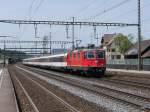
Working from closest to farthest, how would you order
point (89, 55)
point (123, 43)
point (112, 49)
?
point (89, 55) < point (123, 43) < point (112, 49)

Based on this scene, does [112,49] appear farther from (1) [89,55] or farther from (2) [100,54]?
(1) [89,55]

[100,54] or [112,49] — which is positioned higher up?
[112,49]

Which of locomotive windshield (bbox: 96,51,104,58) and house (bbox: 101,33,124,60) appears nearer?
locomotive windshield (bbox: 96,51,104,58)

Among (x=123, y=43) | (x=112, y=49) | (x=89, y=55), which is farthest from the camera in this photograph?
(x=112, y=49)

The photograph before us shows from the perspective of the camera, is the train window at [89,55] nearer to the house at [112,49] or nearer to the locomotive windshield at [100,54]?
the locomotive windshield at [100,54]

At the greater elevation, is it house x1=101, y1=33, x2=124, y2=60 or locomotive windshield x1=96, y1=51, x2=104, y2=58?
house x1=101, y1=33, x2=124, y2=60

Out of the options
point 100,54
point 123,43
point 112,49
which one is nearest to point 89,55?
point 100,54

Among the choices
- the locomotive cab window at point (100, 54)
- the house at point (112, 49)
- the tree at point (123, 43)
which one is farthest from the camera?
the house at point (112, 49)

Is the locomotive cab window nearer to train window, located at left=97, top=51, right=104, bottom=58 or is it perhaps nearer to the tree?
train window, located at left=97, top=51, right=104, bottom=58

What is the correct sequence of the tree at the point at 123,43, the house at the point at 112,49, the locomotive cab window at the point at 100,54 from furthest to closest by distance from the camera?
1. the house at the point at 112,49
2. the tree at the point at 123,43
3. the locomotive cab window at the point at 100,54

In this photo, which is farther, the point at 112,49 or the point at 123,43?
the point at 112,49

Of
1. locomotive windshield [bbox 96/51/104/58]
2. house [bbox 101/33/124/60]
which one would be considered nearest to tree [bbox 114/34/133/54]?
house [bbox 101/33/124/60]

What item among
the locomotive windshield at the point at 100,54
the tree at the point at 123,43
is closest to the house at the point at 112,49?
the tree at the point at 123,43

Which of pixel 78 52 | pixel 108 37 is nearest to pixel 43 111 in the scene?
pixel 78 52
